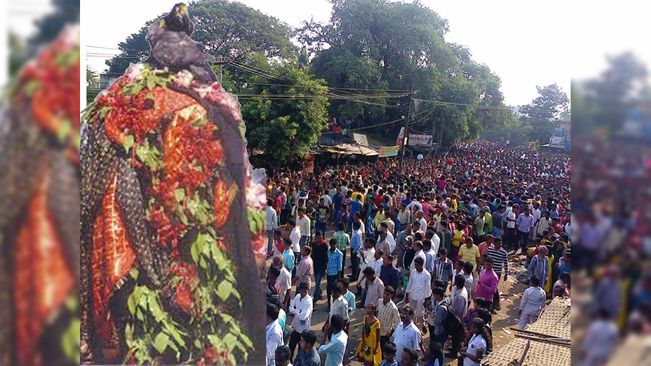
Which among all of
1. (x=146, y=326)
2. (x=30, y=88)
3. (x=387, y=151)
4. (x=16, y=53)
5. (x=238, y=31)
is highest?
(x=238, y=31)

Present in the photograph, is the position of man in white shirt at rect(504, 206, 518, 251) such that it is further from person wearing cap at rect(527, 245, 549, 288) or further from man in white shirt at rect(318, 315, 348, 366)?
man in white shirt at rect(318, 315, 348, 366)

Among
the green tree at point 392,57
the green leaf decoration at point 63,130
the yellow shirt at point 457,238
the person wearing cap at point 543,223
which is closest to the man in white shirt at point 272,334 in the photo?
the green leaf decoration at point 63,130

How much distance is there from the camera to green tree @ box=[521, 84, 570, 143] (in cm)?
4950

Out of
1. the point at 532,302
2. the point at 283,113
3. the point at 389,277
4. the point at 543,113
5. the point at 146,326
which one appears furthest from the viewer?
the point at 543,113

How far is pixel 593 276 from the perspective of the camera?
2121mm

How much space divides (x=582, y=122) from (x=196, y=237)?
349 cm

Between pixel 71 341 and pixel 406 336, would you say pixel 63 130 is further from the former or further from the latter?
pixel 406 336

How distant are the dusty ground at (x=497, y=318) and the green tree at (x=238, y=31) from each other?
48.8 feet

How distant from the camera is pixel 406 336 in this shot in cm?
554

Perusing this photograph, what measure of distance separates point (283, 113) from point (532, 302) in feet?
36.3

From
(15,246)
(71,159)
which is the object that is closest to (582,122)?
(71,159)

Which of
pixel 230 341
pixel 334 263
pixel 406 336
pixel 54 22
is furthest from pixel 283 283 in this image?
pixel 54 22

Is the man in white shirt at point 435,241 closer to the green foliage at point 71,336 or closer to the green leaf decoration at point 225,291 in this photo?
the green leaf decoration at point 225,291

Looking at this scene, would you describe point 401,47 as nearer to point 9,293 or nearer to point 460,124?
point 460,124
